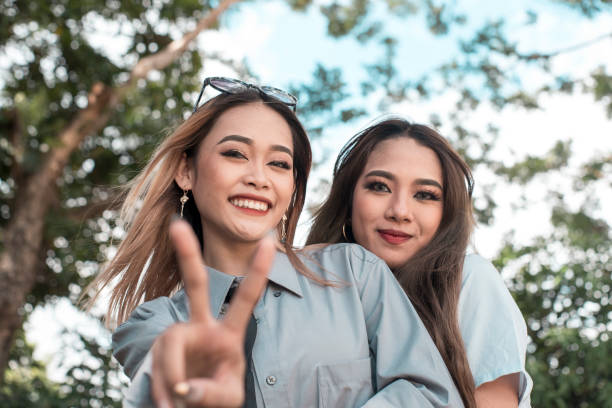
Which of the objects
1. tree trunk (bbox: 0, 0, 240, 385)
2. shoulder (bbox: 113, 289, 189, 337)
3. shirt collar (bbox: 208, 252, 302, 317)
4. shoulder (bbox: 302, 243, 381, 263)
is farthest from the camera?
tree trunk (bbox: 0, 0, 240, 385)

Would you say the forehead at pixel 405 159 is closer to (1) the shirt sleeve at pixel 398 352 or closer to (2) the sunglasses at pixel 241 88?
(2) the sunglasses at pixel 241 88

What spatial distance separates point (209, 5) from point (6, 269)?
152 inches

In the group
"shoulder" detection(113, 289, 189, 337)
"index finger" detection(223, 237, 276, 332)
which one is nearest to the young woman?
"shoulder" detection(113, 289, 189, 337)

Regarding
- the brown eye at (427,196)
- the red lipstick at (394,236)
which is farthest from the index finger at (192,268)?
the brown eye at (427,196)

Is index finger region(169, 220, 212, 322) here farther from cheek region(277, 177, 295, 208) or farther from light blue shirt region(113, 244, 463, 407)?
cheek region(277, 177, 295, 208)

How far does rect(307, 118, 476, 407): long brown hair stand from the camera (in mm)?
2514

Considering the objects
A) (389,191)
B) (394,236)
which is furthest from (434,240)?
(389,191)

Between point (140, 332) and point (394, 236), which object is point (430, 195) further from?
point (140, 332)

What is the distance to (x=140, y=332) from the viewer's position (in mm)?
2025

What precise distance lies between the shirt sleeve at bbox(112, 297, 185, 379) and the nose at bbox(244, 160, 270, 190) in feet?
1.70

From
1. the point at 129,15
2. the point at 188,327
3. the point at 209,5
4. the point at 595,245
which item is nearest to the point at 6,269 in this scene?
the point at 129,15

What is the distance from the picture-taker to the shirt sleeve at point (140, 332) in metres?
1.99

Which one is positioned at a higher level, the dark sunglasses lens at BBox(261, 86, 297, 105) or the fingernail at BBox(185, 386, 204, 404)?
the dark sunglasses lens at BBox(261, 86, 297, 105)

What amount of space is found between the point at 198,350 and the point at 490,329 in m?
1.68
